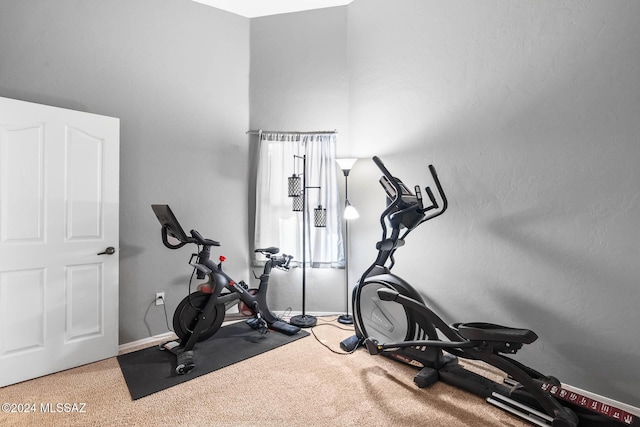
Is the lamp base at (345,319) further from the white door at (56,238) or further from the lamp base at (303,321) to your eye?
the white door at (56,238)

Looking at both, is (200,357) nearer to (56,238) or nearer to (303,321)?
(303,321)

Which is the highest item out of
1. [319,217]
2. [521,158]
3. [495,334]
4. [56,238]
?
[521,158]

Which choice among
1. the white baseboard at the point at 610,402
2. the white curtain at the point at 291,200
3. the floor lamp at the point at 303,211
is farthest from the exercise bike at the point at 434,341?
the white curtain at the point at 291,200

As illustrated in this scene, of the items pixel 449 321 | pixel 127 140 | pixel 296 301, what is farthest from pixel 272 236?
pixel 449 321

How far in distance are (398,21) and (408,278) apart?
2.61 metres

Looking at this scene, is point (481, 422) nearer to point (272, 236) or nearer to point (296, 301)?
point (296, 301)

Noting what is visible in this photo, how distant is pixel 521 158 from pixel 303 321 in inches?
100

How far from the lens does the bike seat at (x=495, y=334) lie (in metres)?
1.80

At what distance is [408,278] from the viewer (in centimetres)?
318

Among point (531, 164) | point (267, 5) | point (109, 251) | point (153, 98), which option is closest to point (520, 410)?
point (531, 164)

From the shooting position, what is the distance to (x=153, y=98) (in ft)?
10.4

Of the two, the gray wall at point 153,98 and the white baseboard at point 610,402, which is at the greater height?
the gray wall at point 153,98

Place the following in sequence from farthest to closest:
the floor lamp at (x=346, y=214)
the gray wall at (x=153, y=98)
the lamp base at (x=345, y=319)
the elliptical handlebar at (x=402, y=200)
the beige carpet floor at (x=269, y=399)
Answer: the lamp base at (x=345, y=319)
the floor lamp at (x=346, y=214)
the gray wall at (x=153, y=98)
the elliptical handlebar at (x=402, y=200)
the beige carpet floor at (x=269, y=399)

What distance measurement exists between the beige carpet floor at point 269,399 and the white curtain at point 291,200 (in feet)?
4.57
